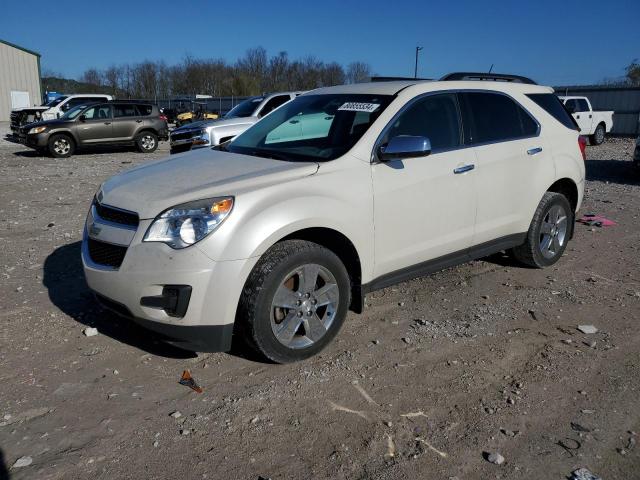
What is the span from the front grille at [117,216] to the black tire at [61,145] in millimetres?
15237

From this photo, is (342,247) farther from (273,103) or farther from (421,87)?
(273,103)

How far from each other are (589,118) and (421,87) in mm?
19296

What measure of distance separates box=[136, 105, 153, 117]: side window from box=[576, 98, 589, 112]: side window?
15.7m

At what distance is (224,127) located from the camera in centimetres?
1155

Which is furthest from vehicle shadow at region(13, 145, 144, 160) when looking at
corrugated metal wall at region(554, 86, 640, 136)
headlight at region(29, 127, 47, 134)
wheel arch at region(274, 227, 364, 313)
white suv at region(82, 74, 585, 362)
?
corrugated metal wall at region(554, 86, 640, 136)

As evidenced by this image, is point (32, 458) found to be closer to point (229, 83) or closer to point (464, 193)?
point (464, 193)

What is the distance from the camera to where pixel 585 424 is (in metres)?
3.01

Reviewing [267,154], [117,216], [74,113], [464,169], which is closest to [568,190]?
[464,169]

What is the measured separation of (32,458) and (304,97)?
3.60m

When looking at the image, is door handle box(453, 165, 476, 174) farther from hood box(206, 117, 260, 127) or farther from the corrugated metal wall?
the corrugated metal wall

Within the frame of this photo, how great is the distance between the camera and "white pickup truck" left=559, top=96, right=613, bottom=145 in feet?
67.2

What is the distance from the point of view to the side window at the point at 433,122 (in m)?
4.21

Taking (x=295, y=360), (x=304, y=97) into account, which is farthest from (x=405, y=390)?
(x=304, y=97)

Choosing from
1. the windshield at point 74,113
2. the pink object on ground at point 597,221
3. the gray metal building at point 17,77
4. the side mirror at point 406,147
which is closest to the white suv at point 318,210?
the side mirror at point 406,147
